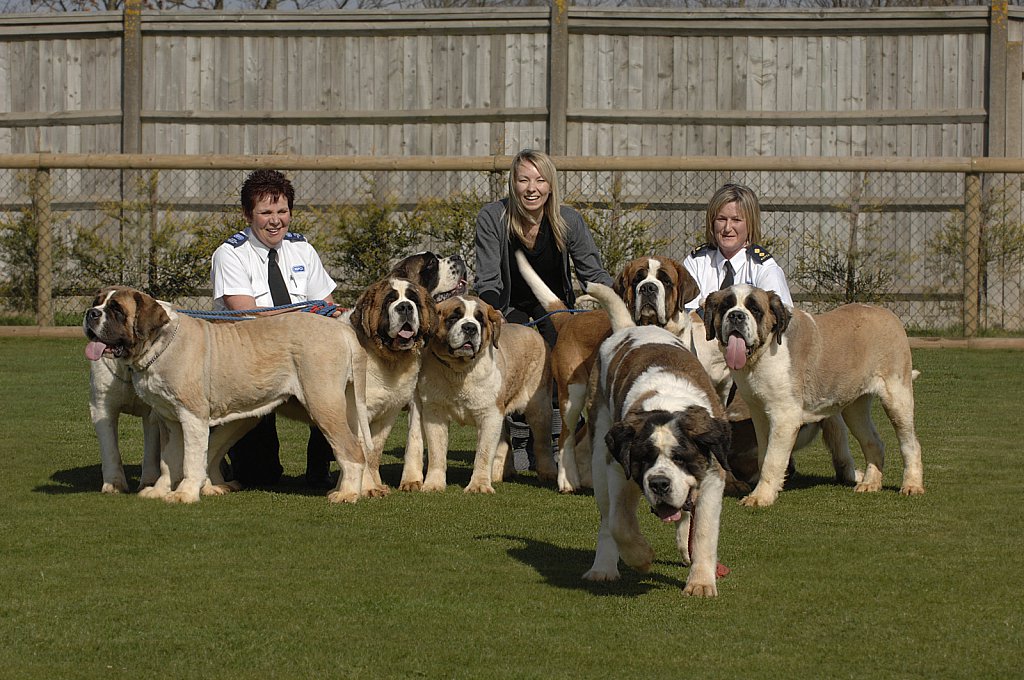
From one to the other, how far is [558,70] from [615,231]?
2.74 meters

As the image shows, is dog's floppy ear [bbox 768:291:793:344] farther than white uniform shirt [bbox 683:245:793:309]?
No

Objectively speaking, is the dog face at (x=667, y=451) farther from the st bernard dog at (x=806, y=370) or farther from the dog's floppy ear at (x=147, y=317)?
the dog's floppy ear at (x=147, y=317)

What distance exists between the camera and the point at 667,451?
16.8 ft

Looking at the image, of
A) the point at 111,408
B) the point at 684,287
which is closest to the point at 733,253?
the point at 684,287

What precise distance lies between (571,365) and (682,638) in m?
3.54

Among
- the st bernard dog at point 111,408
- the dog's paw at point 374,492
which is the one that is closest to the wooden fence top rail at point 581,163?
the dog's paw at point 374,492

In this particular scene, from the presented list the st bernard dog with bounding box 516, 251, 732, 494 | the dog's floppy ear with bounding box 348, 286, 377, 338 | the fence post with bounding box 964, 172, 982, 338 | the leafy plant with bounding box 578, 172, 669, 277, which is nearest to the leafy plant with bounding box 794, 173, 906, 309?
the fence post with bounding box 964, 172, 982, 338

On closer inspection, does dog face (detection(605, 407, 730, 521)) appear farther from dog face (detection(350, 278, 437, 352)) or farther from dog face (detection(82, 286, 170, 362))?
dog face (detection(82, 286, 170, 362))

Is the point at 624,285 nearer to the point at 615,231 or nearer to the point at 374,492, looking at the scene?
the point at 374,492

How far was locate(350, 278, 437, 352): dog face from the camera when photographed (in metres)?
7.75

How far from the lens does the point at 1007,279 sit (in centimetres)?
1664

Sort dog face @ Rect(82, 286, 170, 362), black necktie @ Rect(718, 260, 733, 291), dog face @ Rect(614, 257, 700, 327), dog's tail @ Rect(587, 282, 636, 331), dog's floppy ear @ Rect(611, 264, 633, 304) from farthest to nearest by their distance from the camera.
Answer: black necktie @ Rect(718, 260, 733, 291), dog's floppy ear @ Rect(611, 264, 633, 304), dog face @ Rect(614, 257, 700, 327), dog face @ Rect(82, 286, 170, 362), dog's tail @ Rect(587, 282, 636, 331)

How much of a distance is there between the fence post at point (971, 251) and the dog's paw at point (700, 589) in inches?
439

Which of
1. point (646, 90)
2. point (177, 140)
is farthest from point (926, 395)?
point (177, 140)
